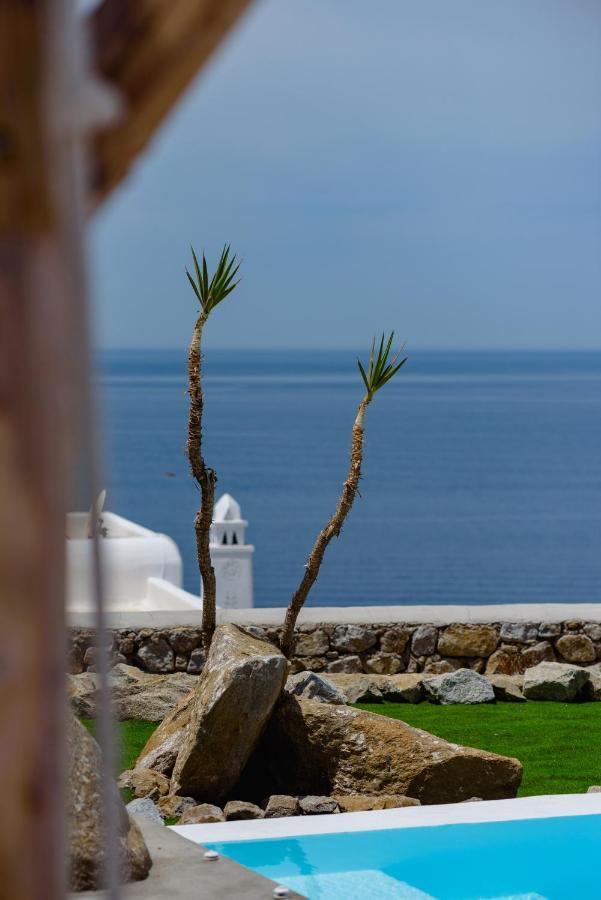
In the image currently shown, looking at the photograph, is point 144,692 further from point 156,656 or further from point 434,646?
point 434,646

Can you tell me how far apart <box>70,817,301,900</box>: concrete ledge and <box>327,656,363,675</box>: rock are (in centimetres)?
649

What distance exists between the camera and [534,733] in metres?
9.17

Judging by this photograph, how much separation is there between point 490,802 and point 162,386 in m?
144

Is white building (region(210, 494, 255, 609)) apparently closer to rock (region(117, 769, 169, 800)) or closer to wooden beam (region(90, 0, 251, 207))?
rock (region(117, 769, 169, 800))

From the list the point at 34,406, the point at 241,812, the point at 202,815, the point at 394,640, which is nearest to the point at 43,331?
the point at 34,406

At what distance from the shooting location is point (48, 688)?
1.53 meters

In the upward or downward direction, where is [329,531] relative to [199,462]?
downward

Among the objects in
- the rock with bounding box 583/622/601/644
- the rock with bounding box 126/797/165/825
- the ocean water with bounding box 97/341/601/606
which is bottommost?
the ocean water with bounding box 97/341/601/606

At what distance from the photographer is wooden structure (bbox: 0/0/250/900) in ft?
4.84

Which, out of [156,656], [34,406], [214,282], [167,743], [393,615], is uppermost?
[214,282]

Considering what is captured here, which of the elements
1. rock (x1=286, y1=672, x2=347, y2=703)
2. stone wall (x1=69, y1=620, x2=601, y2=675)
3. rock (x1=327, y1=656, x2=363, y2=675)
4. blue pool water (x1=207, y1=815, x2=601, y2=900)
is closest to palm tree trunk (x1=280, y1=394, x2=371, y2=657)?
rock (x1=286, y1=672, x2=347, y2=703)

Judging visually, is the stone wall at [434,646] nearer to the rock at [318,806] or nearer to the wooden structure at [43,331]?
the rock at [318,806]

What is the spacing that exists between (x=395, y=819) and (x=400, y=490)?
167 feet

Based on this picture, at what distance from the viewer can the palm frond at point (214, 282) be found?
9.02 meters
